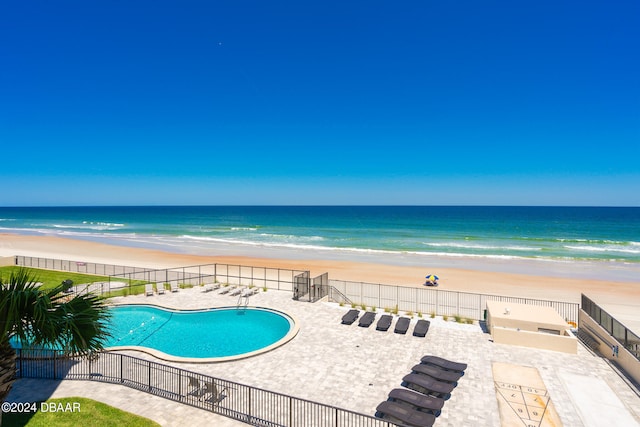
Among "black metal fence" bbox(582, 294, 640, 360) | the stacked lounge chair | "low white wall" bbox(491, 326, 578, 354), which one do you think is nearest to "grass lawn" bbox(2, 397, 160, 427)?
the stacked lounge chair

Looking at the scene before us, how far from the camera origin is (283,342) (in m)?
14.8

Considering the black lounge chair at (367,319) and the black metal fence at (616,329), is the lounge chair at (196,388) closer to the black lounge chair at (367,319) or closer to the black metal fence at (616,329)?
the black lounge chair at (367,319)

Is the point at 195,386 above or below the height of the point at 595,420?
above

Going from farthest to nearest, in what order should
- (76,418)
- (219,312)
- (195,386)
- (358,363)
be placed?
(219,312), (358,363), (195,386), (76,418)

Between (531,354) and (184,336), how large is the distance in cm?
1525

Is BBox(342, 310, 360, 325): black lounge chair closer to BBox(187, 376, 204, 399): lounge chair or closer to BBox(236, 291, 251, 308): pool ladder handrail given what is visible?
BBox(236, 291, 251, 308): pool ladder handrail

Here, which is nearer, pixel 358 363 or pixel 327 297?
pixel 358 363

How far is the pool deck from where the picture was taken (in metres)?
9.98

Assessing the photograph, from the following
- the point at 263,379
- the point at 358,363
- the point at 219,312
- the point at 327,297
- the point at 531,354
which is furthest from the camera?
the point at 327,297

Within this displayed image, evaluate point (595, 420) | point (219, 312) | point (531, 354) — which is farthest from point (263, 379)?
point (531, 354)

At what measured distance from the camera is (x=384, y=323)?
16688 mm

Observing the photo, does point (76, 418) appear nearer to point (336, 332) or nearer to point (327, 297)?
point (336, 332)

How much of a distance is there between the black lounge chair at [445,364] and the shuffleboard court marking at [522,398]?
114 cm

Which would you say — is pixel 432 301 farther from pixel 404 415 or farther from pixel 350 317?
pixel 404 415
